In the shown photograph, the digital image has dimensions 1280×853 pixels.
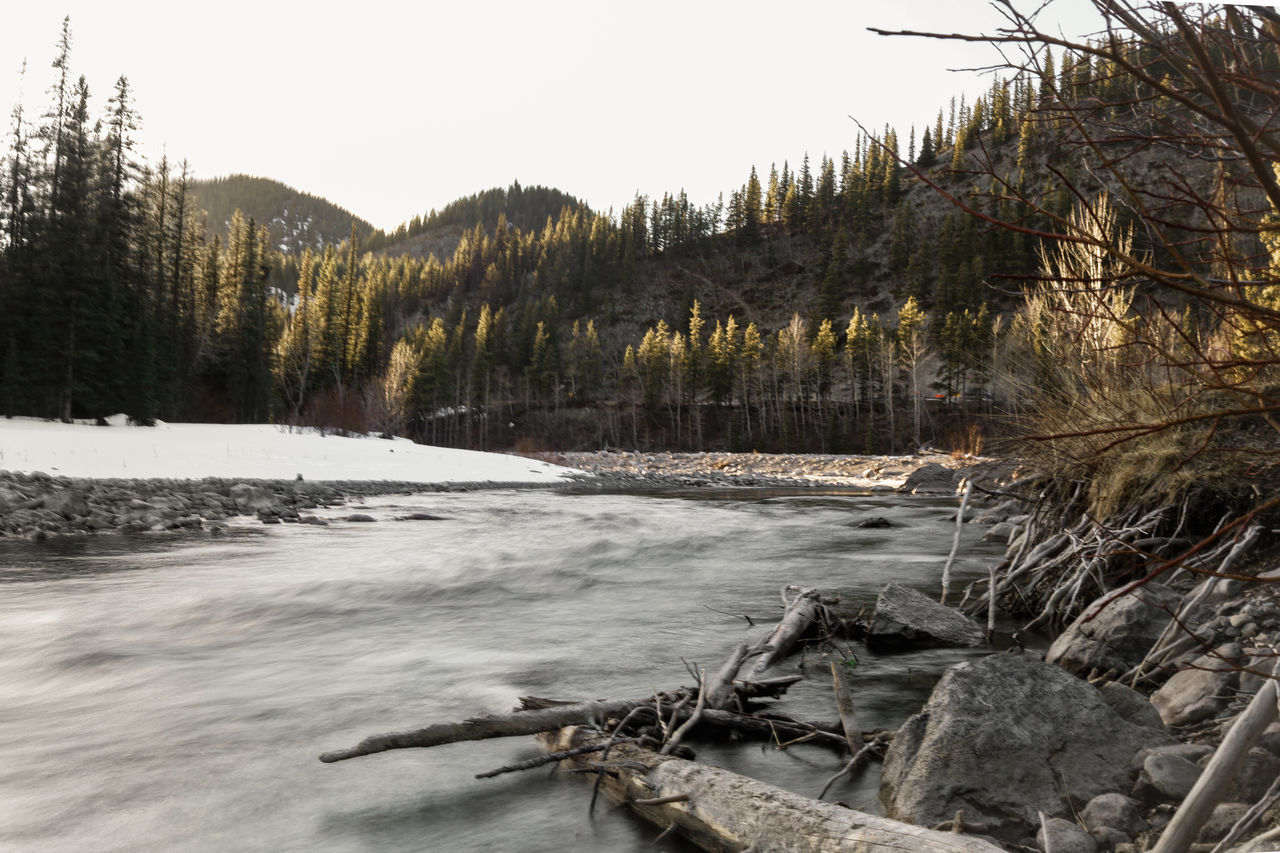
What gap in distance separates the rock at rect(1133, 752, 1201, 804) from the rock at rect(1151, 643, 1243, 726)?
2.31 ft

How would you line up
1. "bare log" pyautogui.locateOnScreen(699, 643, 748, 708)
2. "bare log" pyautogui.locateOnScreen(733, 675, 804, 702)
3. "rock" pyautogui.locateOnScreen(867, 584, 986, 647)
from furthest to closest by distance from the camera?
"rock" pyautogui.locateOnScreen(867, 584, 986, 647), "bare log" pyautogui.locateOnScreen(733, 675, 804, 702), "bare log" pyautogui.locateOnScreen(699, 643, 748, 708)

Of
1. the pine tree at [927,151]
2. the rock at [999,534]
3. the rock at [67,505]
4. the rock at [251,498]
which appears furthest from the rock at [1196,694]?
the pine tree at [927,151]

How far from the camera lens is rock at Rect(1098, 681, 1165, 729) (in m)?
3.50

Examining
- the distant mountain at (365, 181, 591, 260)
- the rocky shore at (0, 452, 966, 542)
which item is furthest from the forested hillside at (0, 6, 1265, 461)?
the distant mountain at (365, 181, 591, 260)

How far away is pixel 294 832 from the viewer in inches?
132

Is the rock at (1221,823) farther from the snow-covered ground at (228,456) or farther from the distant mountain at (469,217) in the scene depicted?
the distant mountain at (469,217)

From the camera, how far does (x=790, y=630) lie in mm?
5637

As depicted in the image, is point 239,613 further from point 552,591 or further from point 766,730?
point 766,730

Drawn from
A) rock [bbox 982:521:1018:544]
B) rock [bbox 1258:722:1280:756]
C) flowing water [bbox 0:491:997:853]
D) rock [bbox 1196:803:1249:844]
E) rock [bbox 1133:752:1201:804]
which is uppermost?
rock [bbox 1258:722:1280:756]

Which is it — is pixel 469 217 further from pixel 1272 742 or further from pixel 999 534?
pixel 1272 742

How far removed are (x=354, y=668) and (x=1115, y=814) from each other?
17.5 feet

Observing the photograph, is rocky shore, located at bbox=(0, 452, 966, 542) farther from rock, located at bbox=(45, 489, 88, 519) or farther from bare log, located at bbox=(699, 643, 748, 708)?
bare log, located at bbox=(699, 643, 748, 708)

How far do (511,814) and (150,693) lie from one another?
141 inches

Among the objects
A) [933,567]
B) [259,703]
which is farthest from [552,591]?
[933,567]
